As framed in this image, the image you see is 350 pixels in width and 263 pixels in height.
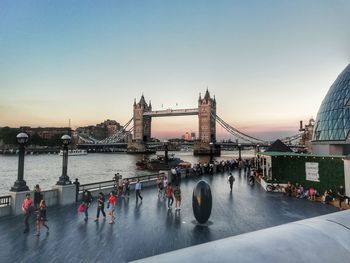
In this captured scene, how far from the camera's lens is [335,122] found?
34.5 m

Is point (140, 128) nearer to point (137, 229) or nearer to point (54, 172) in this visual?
point (54, 172)

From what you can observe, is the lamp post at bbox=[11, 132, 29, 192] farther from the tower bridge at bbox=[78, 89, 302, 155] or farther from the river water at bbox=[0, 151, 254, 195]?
the tower bridge at bbox=[78, 89, 302, 155]

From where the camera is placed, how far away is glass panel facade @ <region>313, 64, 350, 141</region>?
3328 cm

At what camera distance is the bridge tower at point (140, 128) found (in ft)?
555

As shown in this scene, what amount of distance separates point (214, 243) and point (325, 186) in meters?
18.4

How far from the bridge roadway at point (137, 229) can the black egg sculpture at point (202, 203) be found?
35cm

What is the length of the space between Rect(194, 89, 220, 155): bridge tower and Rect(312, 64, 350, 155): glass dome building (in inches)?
4327

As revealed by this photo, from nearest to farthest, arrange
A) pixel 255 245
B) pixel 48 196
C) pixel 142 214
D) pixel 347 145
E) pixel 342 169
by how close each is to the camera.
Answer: pixel 255 245, pixel 142 214, pixel 48 196, pixel 342 169, pixel 347 145

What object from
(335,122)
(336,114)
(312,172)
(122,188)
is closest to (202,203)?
(122,188)

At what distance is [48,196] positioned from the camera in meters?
14.4

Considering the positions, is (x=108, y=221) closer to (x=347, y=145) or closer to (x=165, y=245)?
(x=165, y=245)

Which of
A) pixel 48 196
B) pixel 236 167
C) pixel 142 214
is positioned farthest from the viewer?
pixel 236 167

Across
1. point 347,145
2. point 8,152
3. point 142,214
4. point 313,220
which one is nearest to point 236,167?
point 347,145

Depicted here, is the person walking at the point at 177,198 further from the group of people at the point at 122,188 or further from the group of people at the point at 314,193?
the group of people at the point at 314,193
